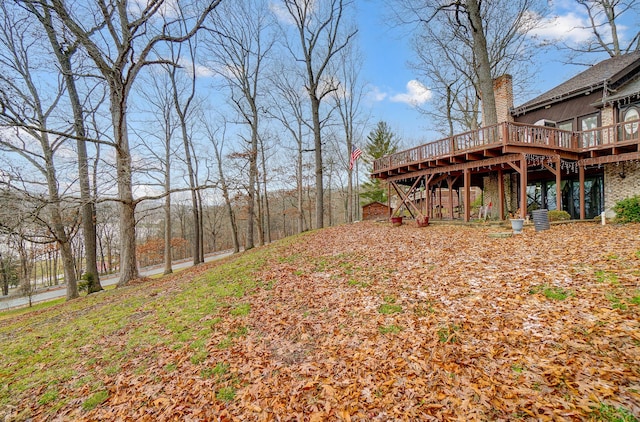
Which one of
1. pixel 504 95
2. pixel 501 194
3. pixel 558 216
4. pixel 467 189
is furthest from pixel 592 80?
pixel 467 189

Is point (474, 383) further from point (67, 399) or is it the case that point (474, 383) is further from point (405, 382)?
point (67, 399)

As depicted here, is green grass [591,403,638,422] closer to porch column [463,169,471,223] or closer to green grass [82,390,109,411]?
green grass [82,390,109,411]

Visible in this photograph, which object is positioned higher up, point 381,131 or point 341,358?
point 381,131

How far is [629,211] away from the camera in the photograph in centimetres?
836

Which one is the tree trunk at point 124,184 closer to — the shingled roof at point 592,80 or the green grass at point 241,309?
the green grass at point 241,309

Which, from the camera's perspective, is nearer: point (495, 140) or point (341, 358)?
point (341, 358)

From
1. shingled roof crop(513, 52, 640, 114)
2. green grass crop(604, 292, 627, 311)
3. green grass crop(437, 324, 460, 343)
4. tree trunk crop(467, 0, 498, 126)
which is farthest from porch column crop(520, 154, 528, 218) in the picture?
green grass crop(437, 324, 460, 343)

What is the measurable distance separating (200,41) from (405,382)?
1994 cm

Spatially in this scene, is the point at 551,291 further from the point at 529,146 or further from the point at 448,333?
the point at 529,146

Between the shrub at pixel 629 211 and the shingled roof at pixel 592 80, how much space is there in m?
6.29

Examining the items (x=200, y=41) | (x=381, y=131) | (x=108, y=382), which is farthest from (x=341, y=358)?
(x=381, y=131)

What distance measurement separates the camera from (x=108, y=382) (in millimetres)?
3580

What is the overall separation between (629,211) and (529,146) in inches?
137

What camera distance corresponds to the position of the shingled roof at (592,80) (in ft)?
37.5
